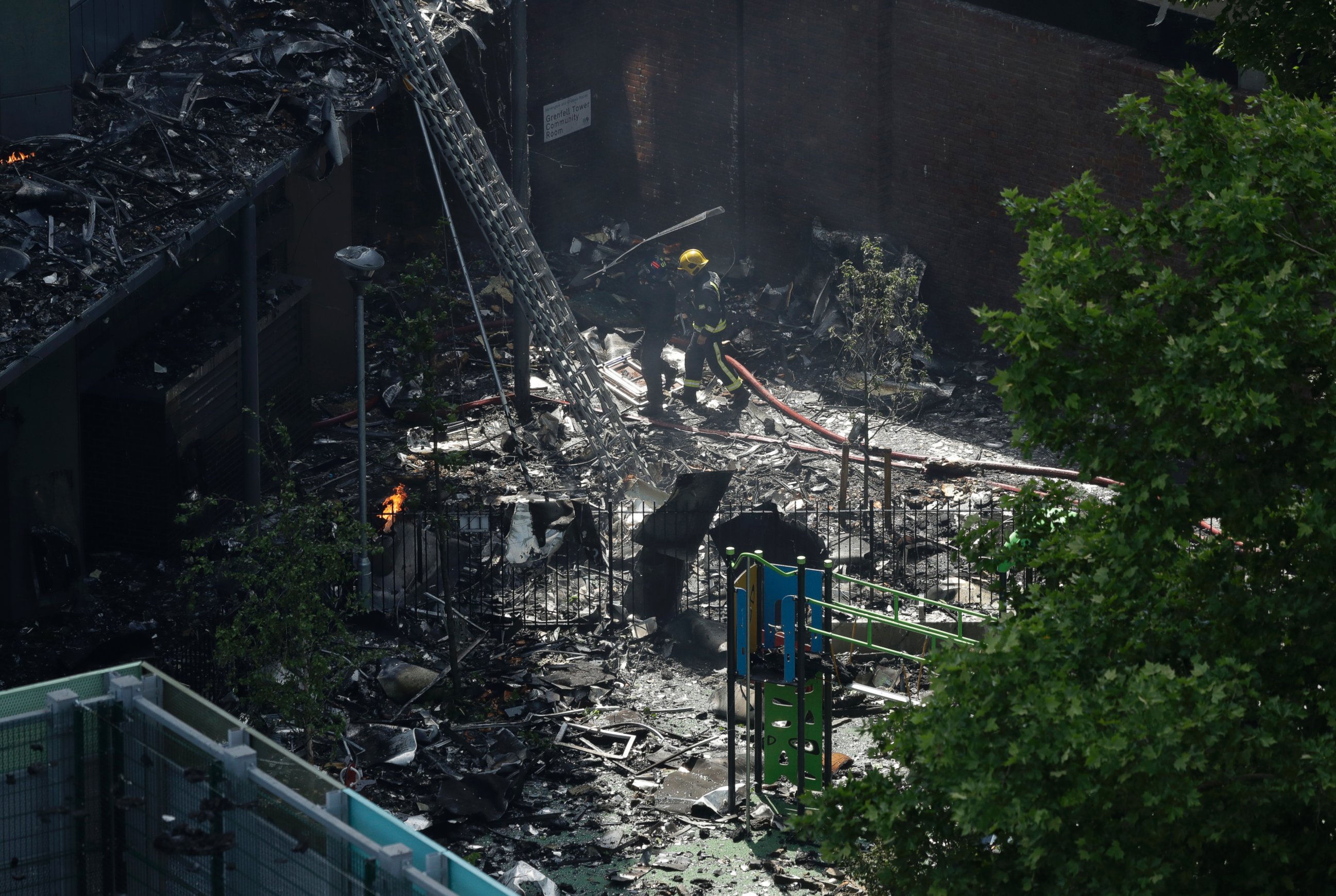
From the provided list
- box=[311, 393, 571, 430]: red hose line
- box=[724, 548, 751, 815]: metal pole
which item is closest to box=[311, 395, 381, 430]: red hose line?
box=[311, 393, 571, 430]: red hose line

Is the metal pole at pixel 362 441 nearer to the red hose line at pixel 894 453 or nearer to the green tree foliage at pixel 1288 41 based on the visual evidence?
the red hose line at pixel 894 453

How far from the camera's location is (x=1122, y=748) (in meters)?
6.47

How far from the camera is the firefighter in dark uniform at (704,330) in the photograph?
68.4 ft

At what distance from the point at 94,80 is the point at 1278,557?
1355 centimetres

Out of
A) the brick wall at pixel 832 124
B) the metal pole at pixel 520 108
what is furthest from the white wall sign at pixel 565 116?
the metal pole at pixel 520 108

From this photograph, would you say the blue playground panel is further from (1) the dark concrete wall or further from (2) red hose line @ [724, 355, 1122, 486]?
(1) the dark concrete wall

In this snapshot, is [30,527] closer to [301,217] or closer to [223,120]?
[223,120]

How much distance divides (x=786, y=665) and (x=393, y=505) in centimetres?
608

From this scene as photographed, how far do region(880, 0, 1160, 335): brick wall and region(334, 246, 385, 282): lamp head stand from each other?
37.2ft

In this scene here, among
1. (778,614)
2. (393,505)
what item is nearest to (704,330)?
(393,505)

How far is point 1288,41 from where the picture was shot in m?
14.0

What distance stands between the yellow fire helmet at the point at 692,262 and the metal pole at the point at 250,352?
286 inches

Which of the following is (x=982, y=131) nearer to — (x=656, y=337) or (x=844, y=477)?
(x=656, y=337)

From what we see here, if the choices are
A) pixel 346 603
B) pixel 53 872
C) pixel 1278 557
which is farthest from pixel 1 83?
pixel 1278 557
